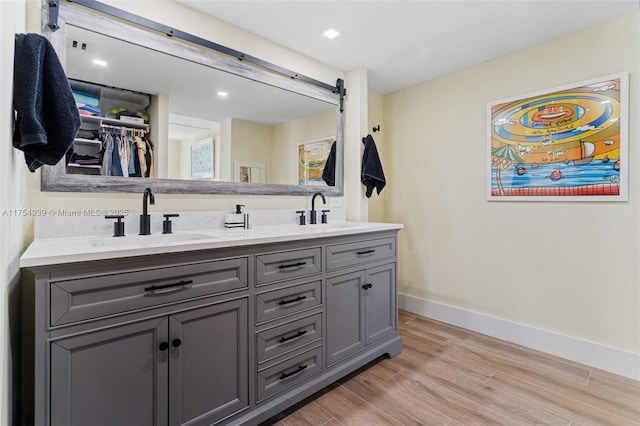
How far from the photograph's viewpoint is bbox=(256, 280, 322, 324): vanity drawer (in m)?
1.59

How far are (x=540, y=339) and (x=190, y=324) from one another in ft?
8.66

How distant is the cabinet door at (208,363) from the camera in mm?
1309

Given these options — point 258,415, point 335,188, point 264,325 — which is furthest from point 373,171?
point 258,415

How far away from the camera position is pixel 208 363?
1.40 m

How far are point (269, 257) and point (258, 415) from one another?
79 cm

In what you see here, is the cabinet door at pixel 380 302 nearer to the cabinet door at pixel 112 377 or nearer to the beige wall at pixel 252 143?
the beige wall at pixel 252 143

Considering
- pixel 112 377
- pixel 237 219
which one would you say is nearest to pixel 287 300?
pixel 237 219

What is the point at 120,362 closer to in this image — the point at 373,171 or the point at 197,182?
the point at 197,182

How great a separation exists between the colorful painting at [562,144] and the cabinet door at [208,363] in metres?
2.41

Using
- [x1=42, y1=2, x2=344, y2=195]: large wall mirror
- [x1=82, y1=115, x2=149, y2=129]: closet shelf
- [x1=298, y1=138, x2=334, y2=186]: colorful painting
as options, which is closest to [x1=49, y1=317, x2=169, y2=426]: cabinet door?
[x1=42, y1=2, x2=344, y2=195]: large wall mirror

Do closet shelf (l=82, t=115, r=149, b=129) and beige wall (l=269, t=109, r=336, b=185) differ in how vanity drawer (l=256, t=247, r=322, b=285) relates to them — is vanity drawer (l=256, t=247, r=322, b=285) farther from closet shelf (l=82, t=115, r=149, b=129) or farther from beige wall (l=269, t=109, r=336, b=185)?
closet shelf (l=82, t=115, r=149, b=129)

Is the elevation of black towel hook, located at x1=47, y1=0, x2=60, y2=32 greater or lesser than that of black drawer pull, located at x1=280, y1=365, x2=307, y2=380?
greater

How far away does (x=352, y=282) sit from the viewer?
2064 millimetres

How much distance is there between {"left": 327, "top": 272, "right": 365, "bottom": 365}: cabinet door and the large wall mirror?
3.00ft
